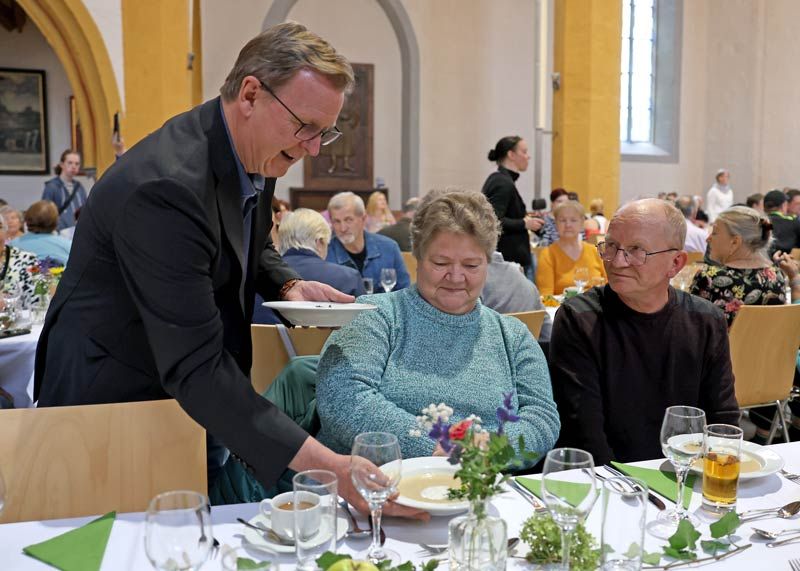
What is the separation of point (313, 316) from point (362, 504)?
0.54 m

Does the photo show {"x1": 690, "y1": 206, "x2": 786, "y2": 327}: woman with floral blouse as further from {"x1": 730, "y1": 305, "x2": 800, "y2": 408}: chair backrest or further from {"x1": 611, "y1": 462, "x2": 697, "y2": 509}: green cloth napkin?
{"x1": 611, "y1": 462, "x2": 697, "y2": 509}: green cloth napkin

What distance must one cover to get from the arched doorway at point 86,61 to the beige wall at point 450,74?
139 inches

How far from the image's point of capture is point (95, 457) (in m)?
1.92

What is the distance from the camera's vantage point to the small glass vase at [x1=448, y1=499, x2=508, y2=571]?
3.87 feet

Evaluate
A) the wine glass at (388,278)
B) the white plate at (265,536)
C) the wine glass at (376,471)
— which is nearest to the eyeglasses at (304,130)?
the wine glass at (376,471)

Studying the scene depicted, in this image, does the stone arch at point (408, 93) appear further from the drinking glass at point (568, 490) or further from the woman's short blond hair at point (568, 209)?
the drinking glass at point (568, 490)

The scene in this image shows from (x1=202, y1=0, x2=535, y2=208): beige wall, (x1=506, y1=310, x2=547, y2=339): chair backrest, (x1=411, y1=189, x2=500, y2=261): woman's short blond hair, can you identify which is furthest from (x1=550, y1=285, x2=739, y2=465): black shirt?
(x1=202, y1=0, x2=535, y2=208): beige wall

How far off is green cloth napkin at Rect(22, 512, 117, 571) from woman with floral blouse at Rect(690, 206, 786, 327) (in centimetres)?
323

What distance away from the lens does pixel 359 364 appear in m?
2.15

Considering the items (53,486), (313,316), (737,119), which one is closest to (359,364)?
(313,316)

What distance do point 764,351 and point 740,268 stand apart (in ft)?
1.39

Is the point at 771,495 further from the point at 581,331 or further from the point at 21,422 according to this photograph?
the point at 21,422

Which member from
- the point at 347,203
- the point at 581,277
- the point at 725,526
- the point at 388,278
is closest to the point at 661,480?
the point at 725,526

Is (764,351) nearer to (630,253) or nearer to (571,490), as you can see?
(630,253)
